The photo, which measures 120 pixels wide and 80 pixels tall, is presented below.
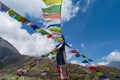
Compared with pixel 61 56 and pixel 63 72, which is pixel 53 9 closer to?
pixel 61 56

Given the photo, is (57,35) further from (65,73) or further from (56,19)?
(65,73)

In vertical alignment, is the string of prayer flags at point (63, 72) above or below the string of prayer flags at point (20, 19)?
below

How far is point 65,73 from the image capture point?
67.0 ft

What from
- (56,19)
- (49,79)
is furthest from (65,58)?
(49,79)

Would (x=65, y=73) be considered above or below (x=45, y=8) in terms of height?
below

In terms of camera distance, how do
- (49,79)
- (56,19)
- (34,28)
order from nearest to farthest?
(56,19), (34,28), (49,79)

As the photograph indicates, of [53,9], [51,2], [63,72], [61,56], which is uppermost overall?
[51,2]

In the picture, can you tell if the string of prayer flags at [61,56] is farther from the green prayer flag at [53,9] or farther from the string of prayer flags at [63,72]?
the green prayer flag at [53,9]

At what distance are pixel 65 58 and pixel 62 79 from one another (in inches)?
57.8

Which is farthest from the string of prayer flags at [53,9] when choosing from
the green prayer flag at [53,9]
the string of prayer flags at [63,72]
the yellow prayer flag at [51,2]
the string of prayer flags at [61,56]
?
the string of prayer flags at [63,72]

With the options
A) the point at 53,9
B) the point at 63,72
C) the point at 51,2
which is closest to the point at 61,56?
the point at 63,72

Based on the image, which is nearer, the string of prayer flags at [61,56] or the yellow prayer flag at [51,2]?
the yellow prayer flag at [51,2]

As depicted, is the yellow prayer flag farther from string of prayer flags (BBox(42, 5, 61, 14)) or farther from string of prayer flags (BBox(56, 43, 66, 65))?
string of prayer flags (BBox(56, 43, 66, 65))

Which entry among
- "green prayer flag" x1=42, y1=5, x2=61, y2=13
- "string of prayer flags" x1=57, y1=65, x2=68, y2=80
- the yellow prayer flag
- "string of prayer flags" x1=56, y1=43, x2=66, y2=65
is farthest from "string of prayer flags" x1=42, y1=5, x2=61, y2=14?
"string of prayer flags" x1=57, y1=65, x2=68, y2=80
